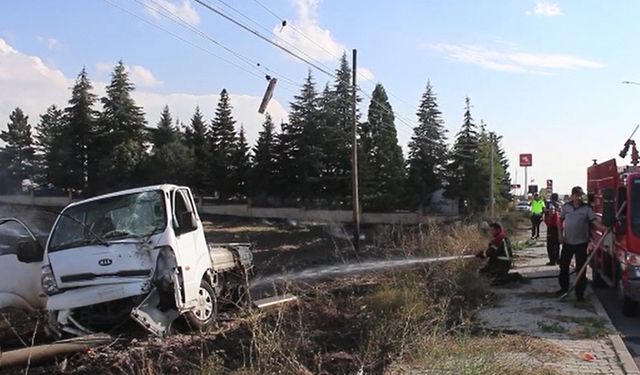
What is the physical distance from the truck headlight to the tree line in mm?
45516

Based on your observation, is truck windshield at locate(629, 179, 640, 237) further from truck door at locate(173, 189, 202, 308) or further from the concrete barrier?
the concrete barrier

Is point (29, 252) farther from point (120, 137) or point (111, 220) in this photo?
point (120, 137)

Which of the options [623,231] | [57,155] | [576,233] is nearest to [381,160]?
[57,155]

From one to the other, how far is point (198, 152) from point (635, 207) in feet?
198

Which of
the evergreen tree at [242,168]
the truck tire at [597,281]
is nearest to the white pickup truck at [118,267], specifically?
the truck tire at [597,281]

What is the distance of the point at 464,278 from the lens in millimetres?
12648

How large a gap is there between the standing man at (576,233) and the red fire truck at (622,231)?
28cm

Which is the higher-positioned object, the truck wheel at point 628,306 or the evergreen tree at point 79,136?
the evergreen tree at point 79,136

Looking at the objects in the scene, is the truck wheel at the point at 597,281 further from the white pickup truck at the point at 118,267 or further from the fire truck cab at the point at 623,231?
the white pickup truck at the point at 118,267

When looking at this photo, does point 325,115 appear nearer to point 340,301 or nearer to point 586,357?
point 340,301

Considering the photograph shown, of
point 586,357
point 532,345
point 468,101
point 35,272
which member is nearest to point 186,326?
point 35,272

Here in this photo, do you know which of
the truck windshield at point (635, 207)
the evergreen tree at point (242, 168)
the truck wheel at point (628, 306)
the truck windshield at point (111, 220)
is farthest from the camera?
the evergreen tree at point (242, 168)

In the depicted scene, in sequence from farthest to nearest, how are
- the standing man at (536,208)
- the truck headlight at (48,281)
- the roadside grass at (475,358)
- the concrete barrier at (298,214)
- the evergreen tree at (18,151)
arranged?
the evergreen tree at (18,151) → the concrete barrier at (298,214) → the standing man at (536,208) → the truck headlight at (48,281) → the roadside grass at (475,358)

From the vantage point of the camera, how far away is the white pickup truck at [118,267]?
27.2 feet
